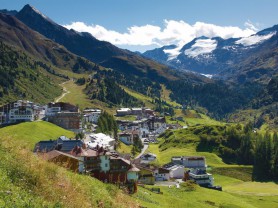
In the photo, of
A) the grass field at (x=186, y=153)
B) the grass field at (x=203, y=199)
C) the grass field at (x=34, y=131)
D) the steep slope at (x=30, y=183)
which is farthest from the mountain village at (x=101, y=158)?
the grass field at (x=186, y=153)

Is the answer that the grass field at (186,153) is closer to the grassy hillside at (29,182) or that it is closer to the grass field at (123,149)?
the grass field at (123,149)

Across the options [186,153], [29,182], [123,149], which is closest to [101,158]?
[29,182]

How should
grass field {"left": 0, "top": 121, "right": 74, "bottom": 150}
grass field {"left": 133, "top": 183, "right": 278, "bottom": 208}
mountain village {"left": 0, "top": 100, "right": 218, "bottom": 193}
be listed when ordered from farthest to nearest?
grass field {"left": 0, "top": 121, "right": 74, "bottom": 150}
grass field {"left": 133, "top": 183, "right": 278, "bottom": 208}
mountain village {"left": 0, "top": 100, "right": 218, "bottom": 193}

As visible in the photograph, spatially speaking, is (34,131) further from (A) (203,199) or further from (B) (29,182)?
(B) (29,182)

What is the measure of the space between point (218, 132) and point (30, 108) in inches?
3699

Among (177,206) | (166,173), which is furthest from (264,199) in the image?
(177,206)

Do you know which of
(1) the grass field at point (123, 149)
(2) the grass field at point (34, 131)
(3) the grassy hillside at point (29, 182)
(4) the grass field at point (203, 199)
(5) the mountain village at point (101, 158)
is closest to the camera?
(3) the grassy hillside at point (29, 182)

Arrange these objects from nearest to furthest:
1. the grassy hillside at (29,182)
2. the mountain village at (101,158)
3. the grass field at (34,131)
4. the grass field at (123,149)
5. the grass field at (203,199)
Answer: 1. the grassy hillside at (29,182)
2. the mountain village at (101,158)
3. the grass field at (203,199)
4. the grass field at (34,131)
5. the grass field at (123,149)

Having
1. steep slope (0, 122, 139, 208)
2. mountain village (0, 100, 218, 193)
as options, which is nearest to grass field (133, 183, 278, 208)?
mountain village (0, 100, 218, 193)

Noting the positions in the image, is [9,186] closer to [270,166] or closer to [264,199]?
[264,199]

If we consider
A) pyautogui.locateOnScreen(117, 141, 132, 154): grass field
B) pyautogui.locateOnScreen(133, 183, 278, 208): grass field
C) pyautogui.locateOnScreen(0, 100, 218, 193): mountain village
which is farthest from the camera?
pyautogui.locateOnScreen(117, 141, 132, 154): grass field

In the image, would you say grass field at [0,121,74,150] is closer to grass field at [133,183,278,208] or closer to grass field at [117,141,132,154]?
grass field at [117,141,132,154]

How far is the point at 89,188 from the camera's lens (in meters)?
33.7

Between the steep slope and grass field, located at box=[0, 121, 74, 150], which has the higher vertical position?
grass field, located at box=[0, 121, 74, 150]
